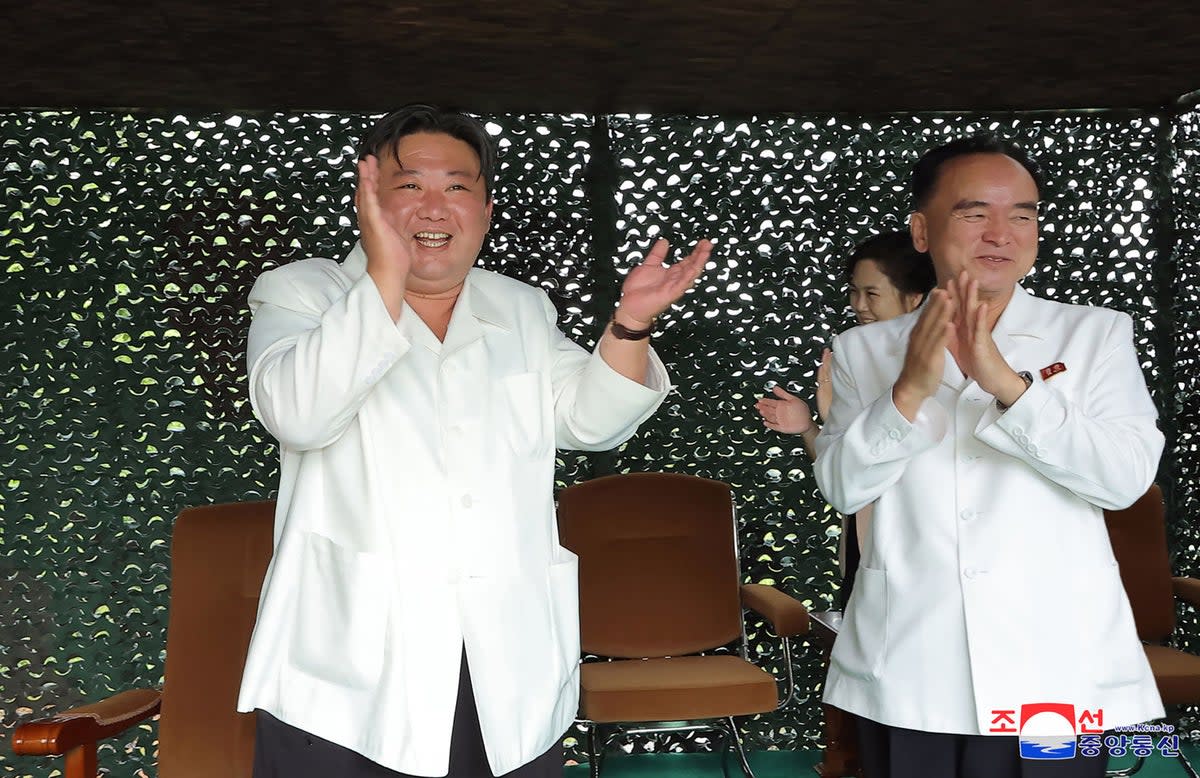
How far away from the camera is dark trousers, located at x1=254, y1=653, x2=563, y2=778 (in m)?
1.76

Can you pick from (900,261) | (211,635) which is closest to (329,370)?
(211,635)

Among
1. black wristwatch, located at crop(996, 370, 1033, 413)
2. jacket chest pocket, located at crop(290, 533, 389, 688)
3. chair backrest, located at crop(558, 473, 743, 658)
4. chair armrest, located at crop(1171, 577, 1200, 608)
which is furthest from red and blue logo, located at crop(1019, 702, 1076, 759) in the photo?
chair armrest, located at crop(1171, 577, 1200, 608)

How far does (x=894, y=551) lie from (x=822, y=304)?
289cm

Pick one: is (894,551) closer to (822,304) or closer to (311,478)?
(311,478)

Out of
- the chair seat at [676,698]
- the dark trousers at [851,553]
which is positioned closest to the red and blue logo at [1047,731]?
the dark trousers at [851,553]

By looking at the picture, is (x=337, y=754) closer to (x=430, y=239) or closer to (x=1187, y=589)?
(x=430, y=239)

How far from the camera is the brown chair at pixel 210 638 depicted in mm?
3062

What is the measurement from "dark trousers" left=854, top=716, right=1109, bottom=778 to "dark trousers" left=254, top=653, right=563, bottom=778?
1.96 feet

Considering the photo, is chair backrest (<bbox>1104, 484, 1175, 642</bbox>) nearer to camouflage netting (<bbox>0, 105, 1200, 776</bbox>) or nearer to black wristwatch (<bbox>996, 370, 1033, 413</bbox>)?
camouflage netting (<bbox>0, 105, 1200, 776</bbox>)

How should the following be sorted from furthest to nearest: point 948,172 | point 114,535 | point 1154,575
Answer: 1. point 114,535
2. point 1154,575
3. point 948,172

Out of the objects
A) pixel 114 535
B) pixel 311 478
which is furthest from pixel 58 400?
pixel 311 478

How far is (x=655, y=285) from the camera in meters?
1.97

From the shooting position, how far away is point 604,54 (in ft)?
12.9

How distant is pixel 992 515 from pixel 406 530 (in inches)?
37.6
